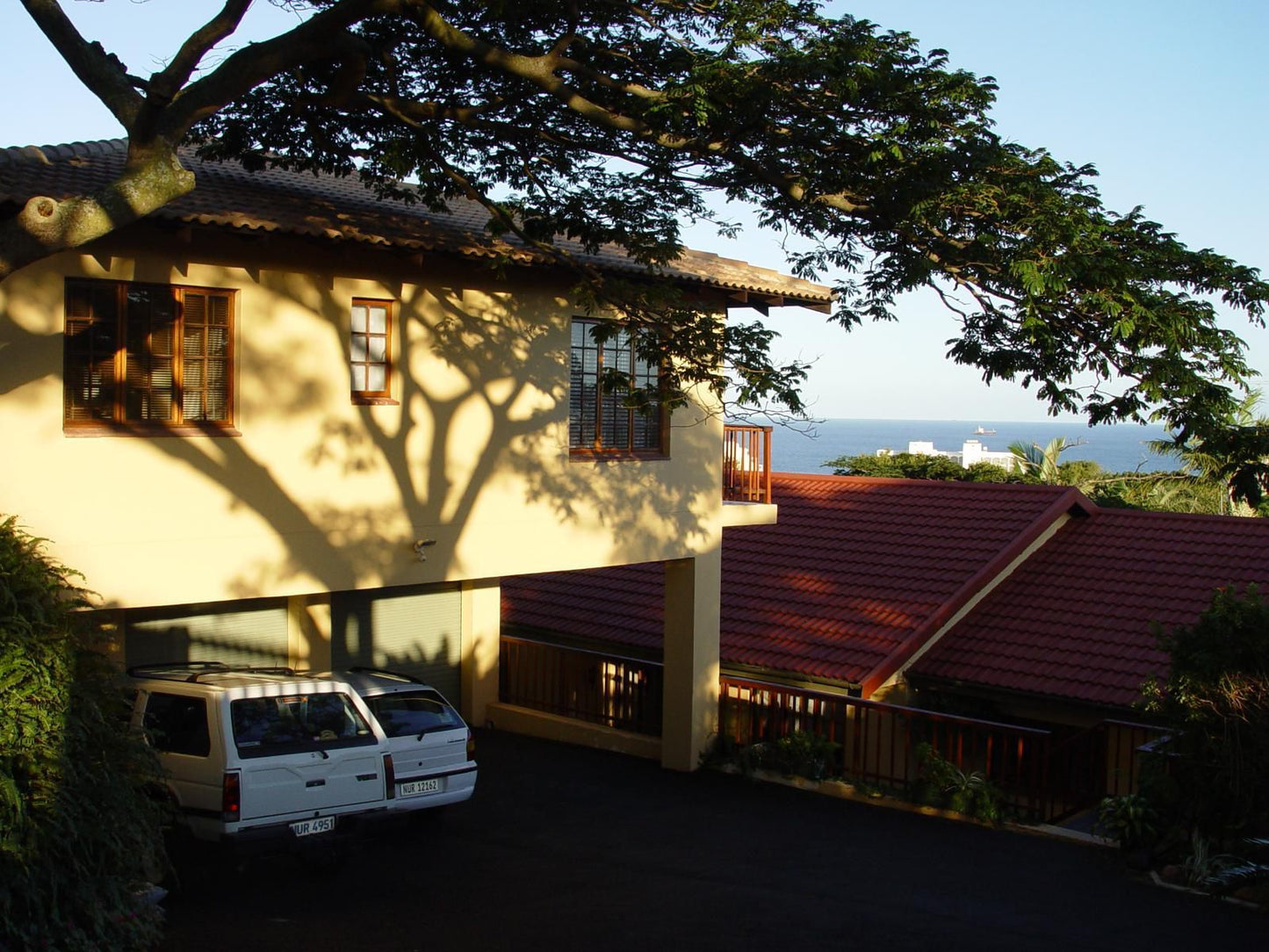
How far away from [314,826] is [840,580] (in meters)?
10.9

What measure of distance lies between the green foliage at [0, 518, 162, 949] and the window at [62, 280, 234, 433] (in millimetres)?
2387

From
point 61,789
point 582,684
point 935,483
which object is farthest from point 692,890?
point 935,483

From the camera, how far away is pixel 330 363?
1217cm

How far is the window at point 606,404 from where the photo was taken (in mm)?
14539

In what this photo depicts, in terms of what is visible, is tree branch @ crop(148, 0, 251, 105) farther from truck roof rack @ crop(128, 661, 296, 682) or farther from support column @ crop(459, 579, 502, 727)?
support column @ crop(459, 579, 502, 727)

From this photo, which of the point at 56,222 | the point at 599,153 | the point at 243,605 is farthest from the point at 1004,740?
the point at 56,222

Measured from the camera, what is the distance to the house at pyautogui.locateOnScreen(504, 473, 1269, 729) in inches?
652

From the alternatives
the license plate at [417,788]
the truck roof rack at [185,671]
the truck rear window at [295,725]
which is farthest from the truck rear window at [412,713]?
the truck roof rack at [185,671]

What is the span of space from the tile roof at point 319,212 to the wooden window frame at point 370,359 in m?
0.77

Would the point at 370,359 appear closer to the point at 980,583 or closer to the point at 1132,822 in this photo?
the point at 1132,822

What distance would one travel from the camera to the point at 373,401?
492 inches

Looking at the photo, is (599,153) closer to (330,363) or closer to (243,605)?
(330,363)

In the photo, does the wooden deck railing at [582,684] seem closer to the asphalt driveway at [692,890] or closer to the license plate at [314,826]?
the asphalt driveway at [692,890]

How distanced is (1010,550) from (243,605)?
35.7 feet
